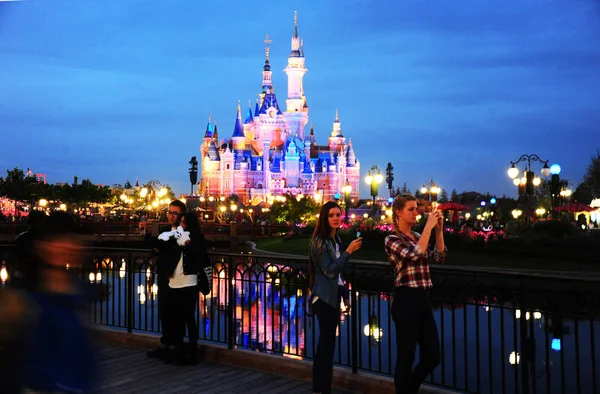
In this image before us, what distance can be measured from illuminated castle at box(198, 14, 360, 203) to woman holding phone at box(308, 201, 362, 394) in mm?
107297

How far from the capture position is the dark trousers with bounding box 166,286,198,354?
776cm

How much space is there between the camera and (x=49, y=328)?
3424mm

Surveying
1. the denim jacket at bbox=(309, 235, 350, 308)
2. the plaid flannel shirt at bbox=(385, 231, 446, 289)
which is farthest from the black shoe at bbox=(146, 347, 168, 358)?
the plaid flannel shirt at bbox=(385, 231, 446, 289)

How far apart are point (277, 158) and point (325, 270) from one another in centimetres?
11646

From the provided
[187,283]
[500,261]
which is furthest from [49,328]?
[500,261]

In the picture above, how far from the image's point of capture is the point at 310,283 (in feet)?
20.3

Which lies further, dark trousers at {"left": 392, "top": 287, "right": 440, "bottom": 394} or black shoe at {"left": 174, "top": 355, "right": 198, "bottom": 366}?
black shoe at {"left": 174, "top": 355, "right": 198, "bottom": 366}

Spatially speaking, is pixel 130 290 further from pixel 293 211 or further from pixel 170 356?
pixel 293 211

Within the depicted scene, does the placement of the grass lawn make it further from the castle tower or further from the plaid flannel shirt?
the castle tower

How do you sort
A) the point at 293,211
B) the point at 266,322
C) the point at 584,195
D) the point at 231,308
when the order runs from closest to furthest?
the point at 231,308, the point at 266,322, the point at 293,211, the point at 584,195

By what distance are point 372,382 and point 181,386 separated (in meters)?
2.01

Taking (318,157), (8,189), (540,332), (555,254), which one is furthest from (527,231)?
(318,157)

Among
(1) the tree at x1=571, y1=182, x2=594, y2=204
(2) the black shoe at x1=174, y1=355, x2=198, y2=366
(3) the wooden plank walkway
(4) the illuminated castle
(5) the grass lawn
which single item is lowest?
(5) the grass lawn

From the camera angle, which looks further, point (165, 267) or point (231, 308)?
point (231, 308)
